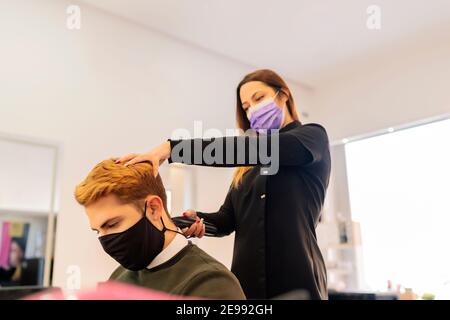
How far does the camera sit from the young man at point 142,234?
70 cm

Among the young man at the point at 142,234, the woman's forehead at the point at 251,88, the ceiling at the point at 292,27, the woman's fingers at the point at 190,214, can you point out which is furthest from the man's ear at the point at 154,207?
the ceiling at the point at 292,27

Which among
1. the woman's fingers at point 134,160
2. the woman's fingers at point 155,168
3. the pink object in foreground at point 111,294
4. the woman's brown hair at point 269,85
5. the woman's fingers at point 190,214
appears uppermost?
the woman's brown hair at point 269,85

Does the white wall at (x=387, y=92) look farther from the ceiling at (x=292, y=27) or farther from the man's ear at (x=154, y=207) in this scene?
the man's ear at (x=154, y=207)

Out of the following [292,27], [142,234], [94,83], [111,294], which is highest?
[292,27]

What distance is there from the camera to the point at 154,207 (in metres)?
0.75

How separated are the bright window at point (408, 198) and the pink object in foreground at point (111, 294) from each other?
0.53 metres

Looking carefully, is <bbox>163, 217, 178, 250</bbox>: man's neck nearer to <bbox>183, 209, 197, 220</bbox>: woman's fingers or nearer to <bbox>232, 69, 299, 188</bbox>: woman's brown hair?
<bbox>183, 209, 197, 220</bbox>: woman's fingers

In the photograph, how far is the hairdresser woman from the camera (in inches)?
29.7

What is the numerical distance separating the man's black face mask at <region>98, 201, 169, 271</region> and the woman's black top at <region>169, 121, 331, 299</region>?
139mm

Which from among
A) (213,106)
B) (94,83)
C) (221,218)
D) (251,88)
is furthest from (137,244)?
(94,83)

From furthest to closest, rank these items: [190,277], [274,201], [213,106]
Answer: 1. [213,106]
2. [274,201]
3. [190,277]

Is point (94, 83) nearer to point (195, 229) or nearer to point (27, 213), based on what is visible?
point (27, 213)

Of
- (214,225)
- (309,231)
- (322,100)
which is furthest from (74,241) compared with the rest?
(322,100)

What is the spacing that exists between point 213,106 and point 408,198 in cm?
55
